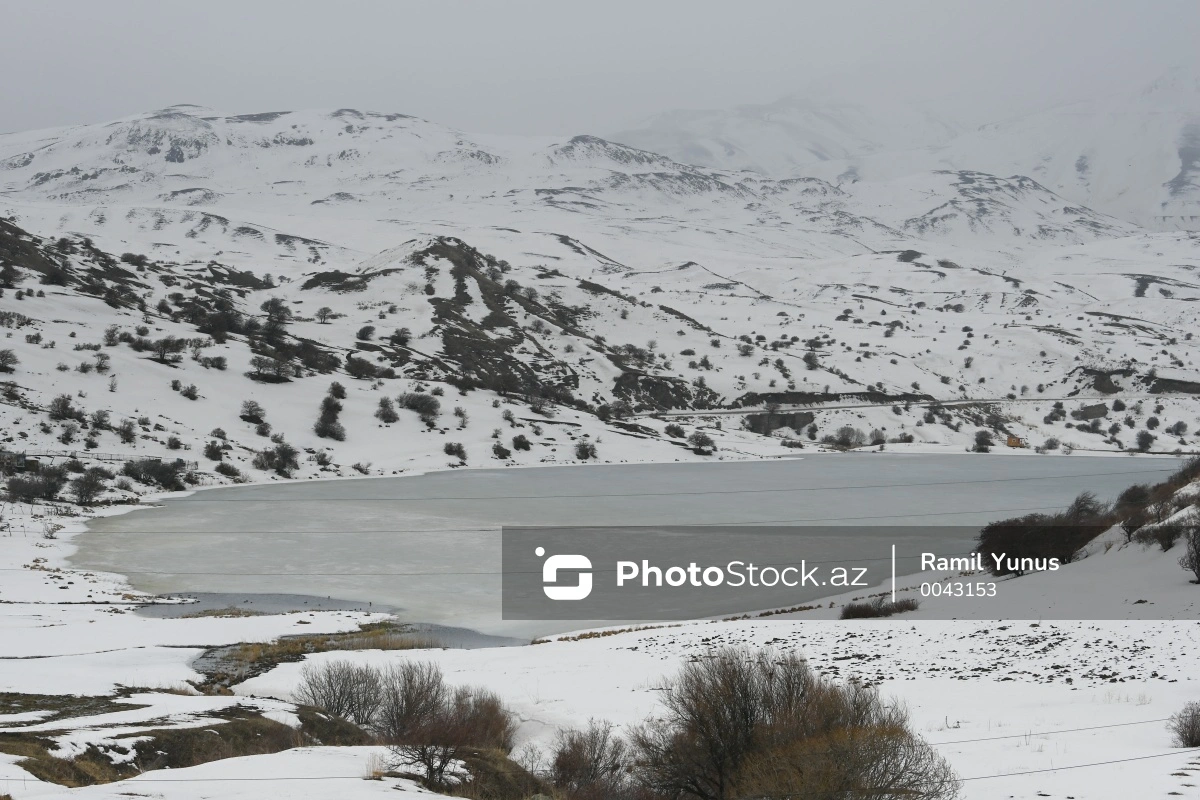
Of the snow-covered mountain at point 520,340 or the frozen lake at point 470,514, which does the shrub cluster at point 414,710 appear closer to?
the frozen lake at point 470,514

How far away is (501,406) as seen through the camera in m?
71.8

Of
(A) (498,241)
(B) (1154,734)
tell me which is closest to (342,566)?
(B) (1154,734)

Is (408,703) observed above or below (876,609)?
above

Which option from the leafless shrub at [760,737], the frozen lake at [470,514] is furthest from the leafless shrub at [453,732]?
the frozen lake at [470,514]

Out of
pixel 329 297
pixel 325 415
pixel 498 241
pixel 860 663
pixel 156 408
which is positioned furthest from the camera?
pixel 498 241

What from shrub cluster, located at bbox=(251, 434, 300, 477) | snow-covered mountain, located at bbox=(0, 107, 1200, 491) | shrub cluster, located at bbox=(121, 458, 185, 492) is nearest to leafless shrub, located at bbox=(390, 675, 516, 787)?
shrub cluster, located at bbox=(121, 458, 185, 492)

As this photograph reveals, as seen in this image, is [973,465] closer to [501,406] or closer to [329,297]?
[501,406]

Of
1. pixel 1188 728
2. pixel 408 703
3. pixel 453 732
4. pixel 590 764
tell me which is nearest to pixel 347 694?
pixel 408 703

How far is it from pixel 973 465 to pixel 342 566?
47.8 m

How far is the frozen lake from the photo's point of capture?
2880 centimetres

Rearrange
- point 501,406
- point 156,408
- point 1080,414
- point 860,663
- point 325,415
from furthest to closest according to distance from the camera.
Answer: point 1080,414 → point 501,406 → point 325,415 → point 156,408 → point 860,663

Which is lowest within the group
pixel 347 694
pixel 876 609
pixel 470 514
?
pixel 470 514

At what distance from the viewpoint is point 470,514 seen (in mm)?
41375

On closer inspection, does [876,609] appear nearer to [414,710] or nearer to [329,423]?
[414,710]
